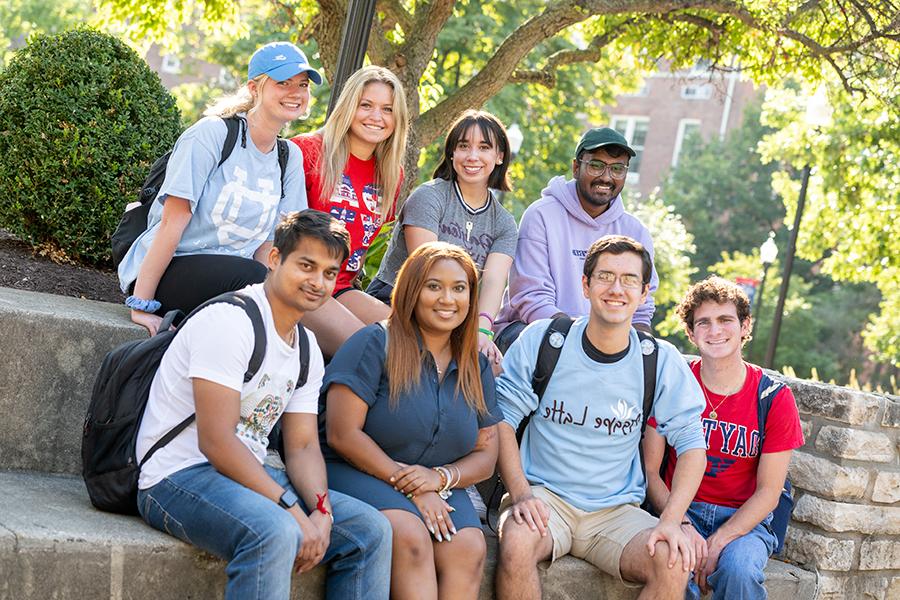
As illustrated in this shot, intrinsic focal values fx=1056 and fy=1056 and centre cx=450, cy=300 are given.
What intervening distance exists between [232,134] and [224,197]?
0.28 meters

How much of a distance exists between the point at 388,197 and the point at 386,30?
6.12 m

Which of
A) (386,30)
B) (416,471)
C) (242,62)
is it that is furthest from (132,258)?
(242,62)

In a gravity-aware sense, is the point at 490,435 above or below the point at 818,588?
above

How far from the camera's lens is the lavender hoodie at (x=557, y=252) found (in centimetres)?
541

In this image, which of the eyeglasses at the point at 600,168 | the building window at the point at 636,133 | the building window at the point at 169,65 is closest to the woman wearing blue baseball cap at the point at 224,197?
the eyeglasses at the point at 600,168

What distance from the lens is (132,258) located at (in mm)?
4574

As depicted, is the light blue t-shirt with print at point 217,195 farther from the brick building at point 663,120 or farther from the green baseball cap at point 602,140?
the brick building at point 663,120

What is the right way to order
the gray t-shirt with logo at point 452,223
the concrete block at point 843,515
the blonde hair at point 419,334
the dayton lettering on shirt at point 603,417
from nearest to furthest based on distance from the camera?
the blonde hair at point 419,334
the dayton lettering on shirt at point 603,417
the gray t-shirt with logo at point 452,223
the concrete block at point 843,515

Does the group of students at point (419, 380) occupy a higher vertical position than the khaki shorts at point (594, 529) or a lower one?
higher

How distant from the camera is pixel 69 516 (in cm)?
362

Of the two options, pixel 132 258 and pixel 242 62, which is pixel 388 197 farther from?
pixel 242 62

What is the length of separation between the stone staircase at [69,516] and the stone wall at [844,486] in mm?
261

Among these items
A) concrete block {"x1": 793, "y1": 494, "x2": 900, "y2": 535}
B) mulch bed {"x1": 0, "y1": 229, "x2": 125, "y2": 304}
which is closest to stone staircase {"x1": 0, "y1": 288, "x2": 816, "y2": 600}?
concrete block {"x1": 793, "y1": 494, "x2": 900, "y2": 535}

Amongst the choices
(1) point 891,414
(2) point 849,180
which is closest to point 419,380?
(1) point 891,414
